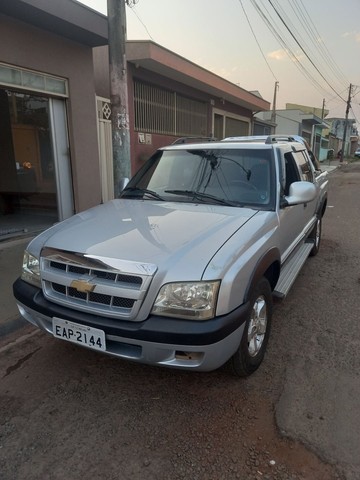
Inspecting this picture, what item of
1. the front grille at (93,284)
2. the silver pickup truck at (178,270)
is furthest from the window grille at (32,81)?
the front grille at (93,284)

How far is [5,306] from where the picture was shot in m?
4.14

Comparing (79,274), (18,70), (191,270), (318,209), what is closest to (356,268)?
(318,209)

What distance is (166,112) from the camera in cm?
1223

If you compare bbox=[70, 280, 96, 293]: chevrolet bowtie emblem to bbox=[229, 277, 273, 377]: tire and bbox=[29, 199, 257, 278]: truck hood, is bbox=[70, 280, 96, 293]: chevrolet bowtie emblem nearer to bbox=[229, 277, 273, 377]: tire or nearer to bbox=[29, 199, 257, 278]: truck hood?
bbox=[29, 199, 257, 278]: truck hood

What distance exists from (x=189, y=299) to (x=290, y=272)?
2.02 m

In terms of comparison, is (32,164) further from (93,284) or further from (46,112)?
(93,284)

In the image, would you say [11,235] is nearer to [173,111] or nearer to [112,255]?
[112,255]


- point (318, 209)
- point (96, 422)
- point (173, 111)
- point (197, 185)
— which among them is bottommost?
point (96, 422)

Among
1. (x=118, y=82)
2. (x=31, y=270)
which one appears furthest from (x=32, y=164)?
(x=31, y=270)

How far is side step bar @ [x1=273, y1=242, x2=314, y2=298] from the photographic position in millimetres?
3442

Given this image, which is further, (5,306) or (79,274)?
(5,306)

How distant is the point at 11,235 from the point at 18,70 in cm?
278

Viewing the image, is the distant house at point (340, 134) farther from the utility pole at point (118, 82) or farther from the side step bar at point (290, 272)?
the side step bar at point (290, 272)

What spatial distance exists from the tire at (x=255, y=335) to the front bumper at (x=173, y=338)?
0.19 metres
